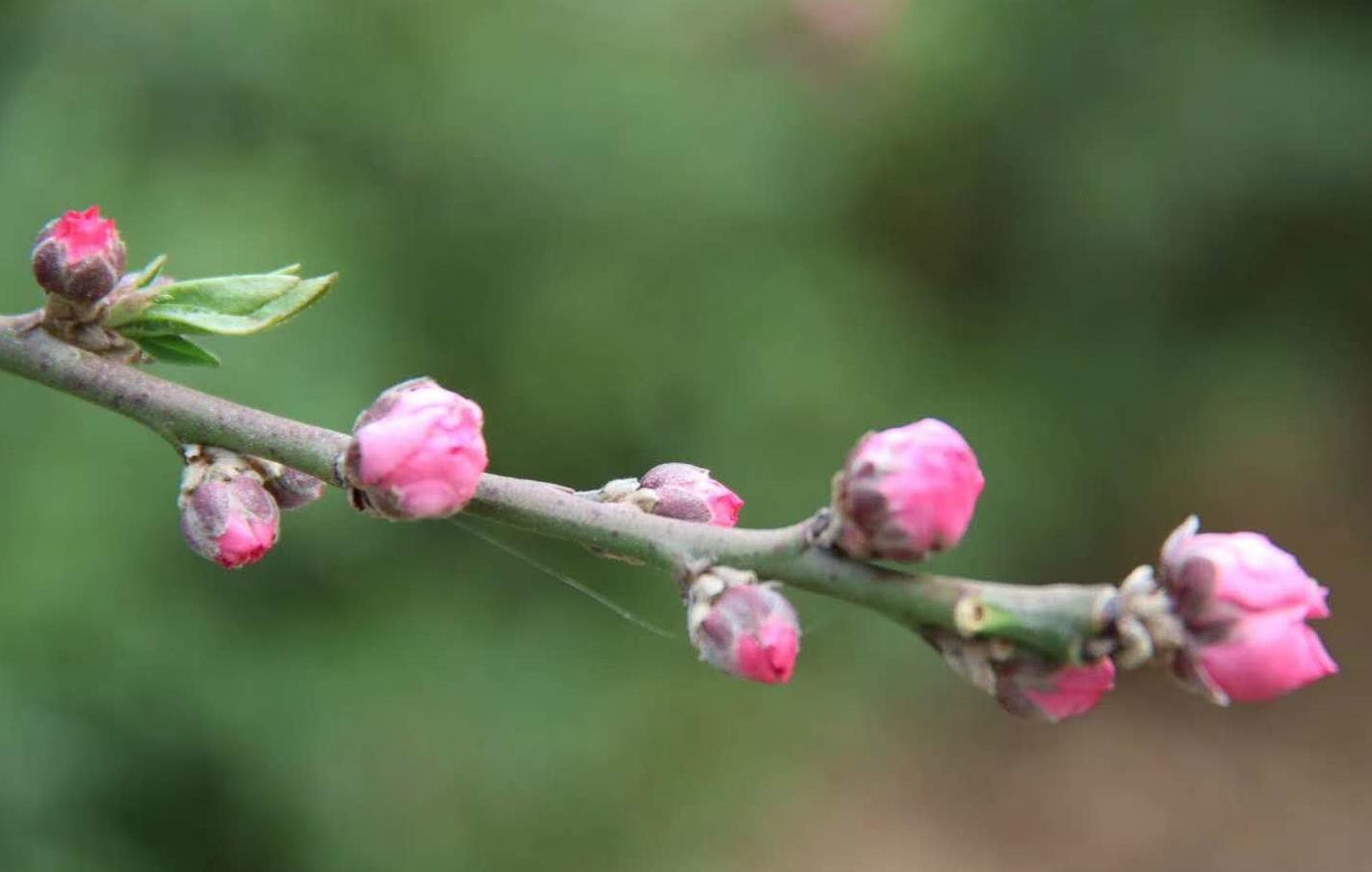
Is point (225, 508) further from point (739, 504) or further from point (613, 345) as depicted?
point (613, 345)

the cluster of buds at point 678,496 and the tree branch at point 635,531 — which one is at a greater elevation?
the cluster of buds at point 678,496

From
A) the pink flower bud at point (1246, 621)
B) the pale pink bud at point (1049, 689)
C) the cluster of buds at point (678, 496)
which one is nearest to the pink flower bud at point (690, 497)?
the cluster of buds at point (678, 496)

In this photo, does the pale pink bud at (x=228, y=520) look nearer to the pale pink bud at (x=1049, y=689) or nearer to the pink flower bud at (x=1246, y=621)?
Result: the pale pink bud at (x=1049, y=689)

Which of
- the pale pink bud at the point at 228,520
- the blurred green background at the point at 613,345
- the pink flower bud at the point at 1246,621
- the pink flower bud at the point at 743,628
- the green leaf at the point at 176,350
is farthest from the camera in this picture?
the blurred green background at the point at 613,345

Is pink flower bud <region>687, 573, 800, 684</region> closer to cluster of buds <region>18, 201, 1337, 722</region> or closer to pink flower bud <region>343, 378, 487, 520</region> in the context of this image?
cluster of buds <region>18, 201, 1337, 722</region>

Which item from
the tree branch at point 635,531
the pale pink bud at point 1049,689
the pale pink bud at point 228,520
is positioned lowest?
the pale pink bud at point 228,520

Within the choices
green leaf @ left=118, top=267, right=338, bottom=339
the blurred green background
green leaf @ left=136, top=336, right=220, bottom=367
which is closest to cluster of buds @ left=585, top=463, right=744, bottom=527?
green leaf @ left=118, top=267, right=338, bottom=339

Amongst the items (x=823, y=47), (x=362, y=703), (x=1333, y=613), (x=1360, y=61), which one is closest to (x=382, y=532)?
(x=362, y=703)

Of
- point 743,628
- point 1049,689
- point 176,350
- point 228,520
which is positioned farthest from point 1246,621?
point 176,350
